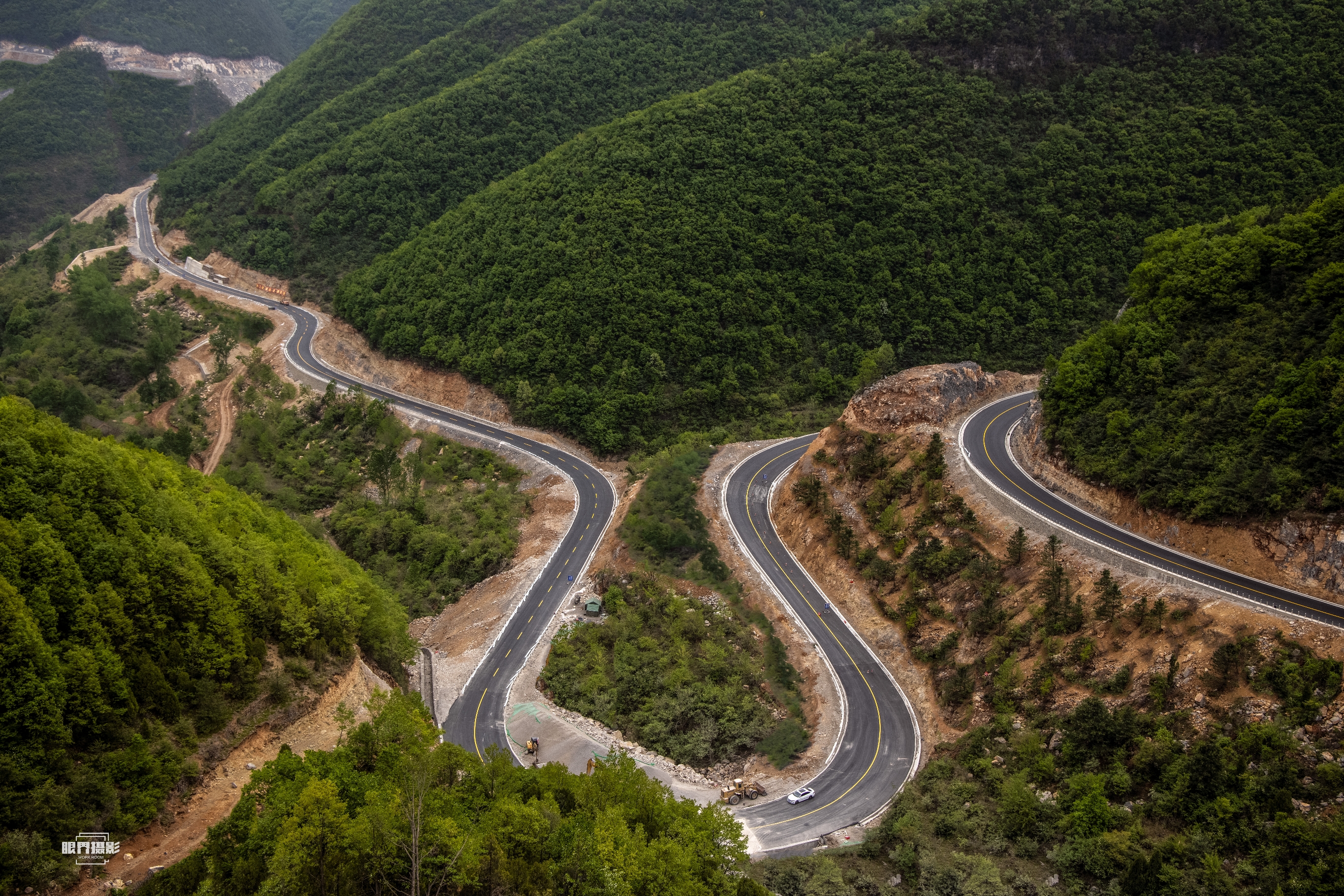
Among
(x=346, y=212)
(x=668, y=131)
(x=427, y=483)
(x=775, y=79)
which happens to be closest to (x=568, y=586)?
(x=427, y=483)

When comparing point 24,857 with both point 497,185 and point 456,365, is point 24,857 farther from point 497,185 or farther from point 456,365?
point 497,185

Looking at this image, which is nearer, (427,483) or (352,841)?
(352,841)

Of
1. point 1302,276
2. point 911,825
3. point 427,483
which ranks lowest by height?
point 911,825

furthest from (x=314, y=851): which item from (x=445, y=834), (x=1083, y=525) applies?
(x=1083, y=525)

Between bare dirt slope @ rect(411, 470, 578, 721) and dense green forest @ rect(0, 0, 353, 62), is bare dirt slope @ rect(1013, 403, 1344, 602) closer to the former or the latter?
bare dirt slope @ rect(411, 470, 578, 721)

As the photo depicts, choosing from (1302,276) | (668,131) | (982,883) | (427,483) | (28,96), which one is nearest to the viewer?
(982,883)

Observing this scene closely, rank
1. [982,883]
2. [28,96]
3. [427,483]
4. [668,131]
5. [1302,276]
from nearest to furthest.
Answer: [982,883]
[1302,276]
[427,483]
[668,131]
[28,96]

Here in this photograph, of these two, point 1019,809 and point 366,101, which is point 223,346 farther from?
point 1019,809
